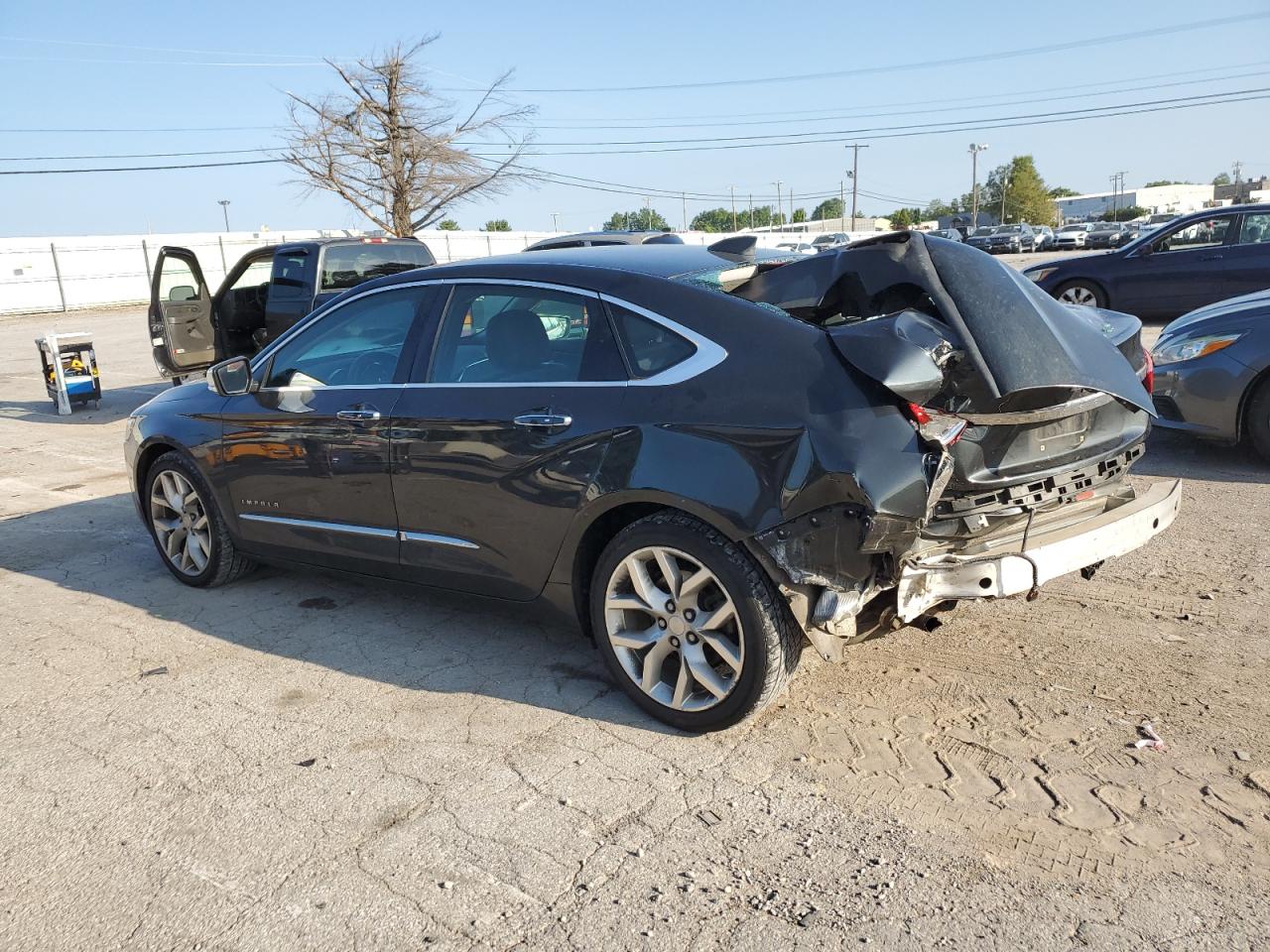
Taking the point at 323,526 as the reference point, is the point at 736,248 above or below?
above

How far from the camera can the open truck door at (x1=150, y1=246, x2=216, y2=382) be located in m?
11.5

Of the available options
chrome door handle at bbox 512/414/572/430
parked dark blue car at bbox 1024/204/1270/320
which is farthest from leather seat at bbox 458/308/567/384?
parked dark blue car at bbox 1024/204/1270/320

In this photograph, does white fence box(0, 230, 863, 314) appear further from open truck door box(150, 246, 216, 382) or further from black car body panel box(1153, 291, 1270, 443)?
black car body panel box(1153, 291, 1270, 443)

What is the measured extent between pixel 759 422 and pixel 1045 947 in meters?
1.70

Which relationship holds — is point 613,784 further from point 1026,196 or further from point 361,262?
point 1026,196

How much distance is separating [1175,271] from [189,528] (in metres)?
12.5

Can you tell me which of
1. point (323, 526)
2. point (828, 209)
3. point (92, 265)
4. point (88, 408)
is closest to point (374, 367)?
point (323, 526)

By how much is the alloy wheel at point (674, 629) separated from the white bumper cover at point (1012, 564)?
0.61 metres

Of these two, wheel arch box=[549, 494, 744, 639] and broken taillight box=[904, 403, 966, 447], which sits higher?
broken taillight box=[904, 403, 966, 447]

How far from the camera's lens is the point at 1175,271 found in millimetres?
13039

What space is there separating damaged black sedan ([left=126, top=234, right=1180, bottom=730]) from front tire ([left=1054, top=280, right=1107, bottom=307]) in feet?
32.9

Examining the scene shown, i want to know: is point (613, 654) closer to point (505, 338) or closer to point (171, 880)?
point (505, 338)

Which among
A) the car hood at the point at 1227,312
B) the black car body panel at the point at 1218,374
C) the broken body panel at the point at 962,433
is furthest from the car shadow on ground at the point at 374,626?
the car hood at the point at 1227,312

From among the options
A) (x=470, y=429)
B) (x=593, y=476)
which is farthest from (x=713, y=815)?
(x=470, y=429)
